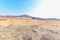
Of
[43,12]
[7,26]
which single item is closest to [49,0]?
[43,12]

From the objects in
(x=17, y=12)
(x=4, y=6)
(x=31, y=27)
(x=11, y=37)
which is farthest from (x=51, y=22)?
(x=4, y=6)

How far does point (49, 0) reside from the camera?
86.0 inches

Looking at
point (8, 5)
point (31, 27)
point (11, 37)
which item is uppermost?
point (8, 5)

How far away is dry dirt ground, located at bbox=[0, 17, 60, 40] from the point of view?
1.79 meters

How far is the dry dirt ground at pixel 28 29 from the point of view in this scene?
1.79 m

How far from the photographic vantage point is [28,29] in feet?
6.36

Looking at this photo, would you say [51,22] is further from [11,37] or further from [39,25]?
[11,37]

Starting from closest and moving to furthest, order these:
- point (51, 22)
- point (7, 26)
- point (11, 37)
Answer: point (11, 37)
point (7, 26)
point (51, 22)

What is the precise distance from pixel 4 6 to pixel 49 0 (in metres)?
0.88

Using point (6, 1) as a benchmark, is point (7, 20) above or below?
below

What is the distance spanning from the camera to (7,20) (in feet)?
6.33

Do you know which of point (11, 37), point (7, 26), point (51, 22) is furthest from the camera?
point (51, 22)

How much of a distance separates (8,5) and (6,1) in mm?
A: 87

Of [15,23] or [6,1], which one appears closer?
[15,23]
